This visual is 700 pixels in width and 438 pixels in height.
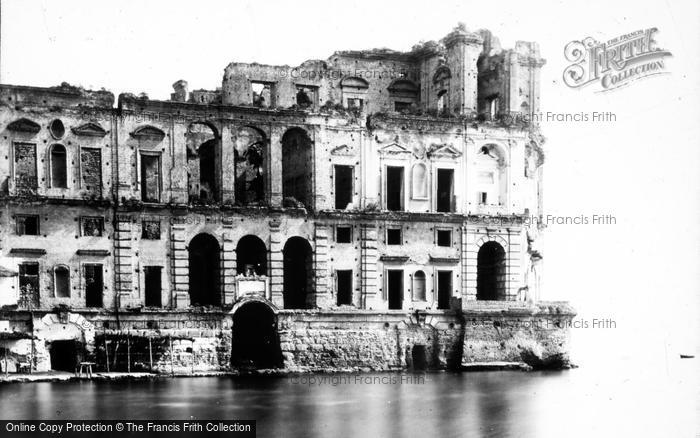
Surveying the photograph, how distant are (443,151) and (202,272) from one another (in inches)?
510

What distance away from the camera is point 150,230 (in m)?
Result: 41.6

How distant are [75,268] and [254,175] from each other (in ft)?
41.3

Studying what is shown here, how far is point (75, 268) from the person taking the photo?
40.1 m

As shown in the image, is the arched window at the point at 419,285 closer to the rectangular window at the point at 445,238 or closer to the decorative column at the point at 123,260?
the rectangular window at the point at 445,238

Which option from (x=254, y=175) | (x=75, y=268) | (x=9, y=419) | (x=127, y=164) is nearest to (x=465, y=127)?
(x=254, y=175)

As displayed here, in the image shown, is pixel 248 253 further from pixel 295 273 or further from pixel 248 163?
pixel 248 163

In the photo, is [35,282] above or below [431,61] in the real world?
below

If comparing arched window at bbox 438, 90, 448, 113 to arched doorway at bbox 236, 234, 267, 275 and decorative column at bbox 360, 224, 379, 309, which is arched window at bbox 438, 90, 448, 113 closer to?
decorative column at bbox 360, 224, 379, 309

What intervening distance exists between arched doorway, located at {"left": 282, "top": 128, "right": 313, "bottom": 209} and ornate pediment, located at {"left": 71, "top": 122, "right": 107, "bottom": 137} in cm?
858

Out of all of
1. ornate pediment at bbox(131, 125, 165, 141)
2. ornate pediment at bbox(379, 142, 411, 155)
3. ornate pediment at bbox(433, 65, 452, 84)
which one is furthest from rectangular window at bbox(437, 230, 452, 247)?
ornate pediment at bbox(131, 125, 165, 141)

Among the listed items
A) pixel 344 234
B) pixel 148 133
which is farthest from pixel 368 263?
pixel 148 133

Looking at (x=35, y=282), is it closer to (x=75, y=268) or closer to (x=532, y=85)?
(x=75, y=268)

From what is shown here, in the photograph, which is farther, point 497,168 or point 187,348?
point 497,168

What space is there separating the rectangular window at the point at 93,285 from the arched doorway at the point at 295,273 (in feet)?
28.5
